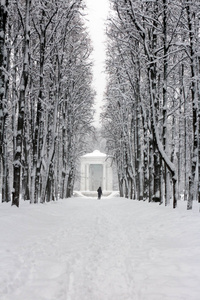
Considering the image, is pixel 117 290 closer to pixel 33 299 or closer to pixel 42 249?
pixel 33 299

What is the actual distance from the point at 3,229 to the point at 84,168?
5857cm

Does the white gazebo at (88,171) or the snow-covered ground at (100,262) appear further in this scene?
the white gazebo at (88,171)

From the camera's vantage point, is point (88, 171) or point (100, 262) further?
point (88, 171)

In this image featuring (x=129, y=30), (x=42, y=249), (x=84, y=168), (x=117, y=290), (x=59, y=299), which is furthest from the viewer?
(x=84, y=168)

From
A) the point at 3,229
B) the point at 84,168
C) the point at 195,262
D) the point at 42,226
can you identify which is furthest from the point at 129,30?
the point at 84,168

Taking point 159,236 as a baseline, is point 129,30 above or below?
above

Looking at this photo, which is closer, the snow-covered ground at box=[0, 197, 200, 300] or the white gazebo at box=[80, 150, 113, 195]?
the snow-covered ground at box=[0, 197, 200, 300]

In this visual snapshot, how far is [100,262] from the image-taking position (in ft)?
17.1

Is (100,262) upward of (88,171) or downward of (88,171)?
upward

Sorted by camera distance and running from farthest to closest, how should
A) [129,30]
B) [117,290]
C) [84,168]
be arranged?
[84,168]
[129,30]
[117,290]

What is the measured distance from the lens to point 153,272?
4801 mm

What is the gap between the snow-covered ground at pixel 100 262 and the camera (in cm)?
393

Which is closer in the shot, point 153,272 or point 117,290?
point 117,290

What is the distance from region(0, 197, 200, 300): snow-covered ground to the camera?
3.93m
